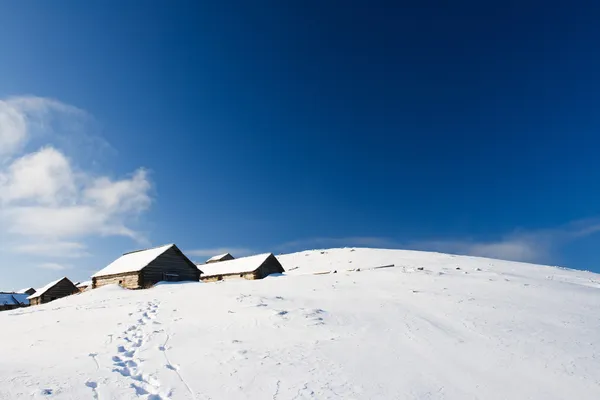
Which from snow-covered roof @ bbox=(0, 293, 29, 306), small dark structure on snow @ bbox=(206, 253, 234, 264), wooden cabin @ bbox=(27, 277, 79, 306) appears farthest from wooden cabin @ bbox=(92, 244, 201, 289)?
snow-covered roof @ bbox=(0, 293, 29, 306)

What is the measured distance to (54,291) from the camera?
5494 cm

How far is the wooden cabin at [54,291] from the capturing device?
54.0m

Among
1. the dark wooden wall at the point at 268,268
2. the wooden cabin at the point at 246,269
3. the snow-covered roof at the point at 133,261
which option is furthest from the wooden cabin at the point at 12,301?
the dark wooden wall at the point at 268,268

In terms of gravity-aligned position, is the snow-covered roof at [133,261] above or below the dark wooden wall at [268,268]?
above

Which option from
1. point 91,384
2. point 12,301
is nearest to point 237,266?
point 91,384

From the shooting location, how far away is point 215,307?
14656 mm

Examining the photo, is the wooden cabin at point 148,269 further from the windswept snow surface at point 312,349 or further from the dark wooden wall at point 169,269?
the windswept snow surface at point 312,349

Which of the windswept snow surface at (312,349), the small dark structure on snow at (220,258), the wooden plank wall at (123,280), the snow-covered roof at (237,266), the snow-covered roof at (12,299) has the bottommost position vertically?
the windswept snow surface at (312,349)

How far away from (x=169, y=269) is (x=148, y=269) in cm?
272

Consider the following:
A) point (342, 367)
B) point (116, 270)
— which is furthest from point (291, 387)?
point (116, 270)

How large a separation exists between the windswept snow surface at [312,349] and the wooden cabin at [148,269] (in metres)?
17.9

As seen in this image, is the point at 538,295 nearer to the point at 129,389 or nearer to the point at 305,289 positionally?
the point at 305,289

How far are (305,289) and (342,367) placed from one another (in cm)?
1195

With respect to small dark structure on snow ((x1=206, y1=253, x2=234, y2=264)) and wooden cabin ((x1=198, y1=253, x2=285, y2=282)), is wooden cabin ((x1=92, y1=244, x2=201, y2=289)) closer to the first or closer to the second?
wooden cabin ((x1=198, y1=253, x2=285, y2=282))
